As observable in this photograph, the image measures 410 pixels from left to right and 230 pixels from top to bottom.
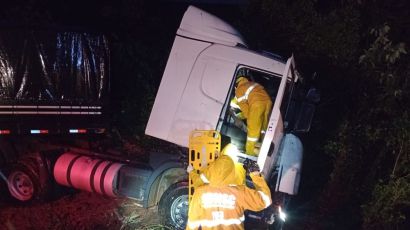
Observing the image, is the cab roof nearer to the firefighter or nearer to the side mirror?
the side mirror

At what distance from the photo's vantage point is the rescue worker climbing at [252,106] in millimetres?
5215

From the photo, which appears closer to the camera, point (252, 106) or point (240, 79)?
point (252, 106)

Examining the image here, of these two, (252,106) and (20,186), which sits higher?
(252,106)

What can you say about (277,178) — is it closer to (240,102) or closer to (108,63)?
(240,102)

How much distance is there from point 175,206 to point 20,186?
3.00m

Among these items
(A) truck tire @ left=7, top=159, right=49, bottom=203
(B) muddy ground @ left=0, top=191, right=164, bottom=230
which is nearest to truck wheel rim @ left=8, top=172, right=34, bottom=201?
(A) truck tire @ left=7, top=159, right=49, bottom=203

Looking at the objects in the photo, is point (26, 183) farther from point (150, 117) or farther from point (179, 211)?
point (179, 211)

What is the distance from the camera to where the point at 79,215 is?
21.7 ft

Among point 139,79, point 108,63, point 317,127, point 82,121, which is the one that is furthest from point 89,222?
point 317,127

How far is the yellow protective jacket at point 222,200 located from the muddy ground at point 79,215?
2526mm

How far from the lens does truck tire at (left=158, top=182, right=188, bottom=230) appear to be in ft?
18.6

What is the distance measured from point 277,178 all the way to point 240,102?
1174 mm

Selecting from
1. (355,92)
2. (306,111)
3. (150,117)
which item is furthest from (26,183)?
(355,92)

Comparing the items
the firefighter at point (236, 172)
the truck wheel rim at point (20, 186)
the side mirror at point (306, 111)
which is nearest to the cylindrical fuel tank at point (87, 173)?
the truck wheel rim at point (20, 186)
